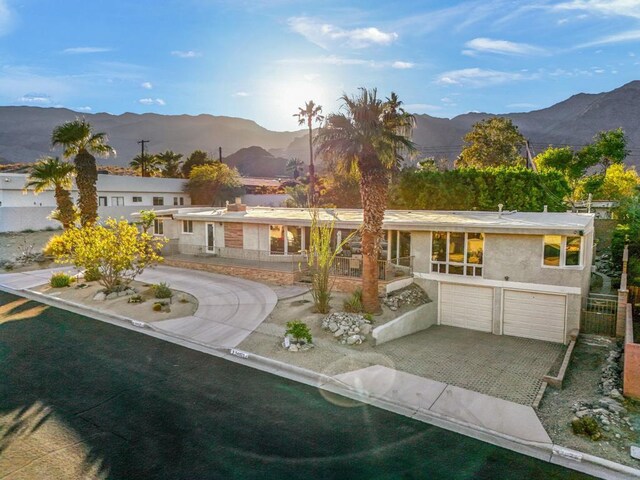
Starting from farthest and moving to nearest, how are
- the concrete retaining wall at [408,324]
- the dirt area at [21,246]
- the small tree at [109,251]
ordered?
the dirt area at [21,246] < the small tree at [109,251] < the concrete retaining wall at [408,324]

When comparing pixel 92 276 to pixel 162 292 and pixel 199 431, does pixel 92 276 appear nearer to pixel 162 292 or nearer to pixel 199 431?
pixel 162 292

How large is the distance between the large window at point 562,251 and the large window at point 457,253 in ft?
8.77

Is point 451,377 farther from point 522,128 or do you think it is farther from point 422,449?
point 522,128

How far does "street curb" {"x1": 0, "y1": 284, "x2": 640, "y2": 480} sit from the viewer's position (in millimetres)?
8633

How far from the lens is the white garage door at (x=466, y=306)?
1948 cm

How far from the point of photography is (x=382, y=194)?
57.8 ft

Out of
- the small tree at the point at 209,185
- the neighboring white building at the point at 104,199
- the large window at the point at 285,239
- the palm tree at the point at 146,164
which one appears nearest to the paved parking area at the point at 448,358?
the large window at the point at 285,239

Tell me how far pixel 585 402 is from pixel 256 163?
532ft

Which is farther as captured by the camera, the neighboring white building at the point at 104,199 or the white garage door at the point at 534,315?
the neighboring white building at the point at 104,199

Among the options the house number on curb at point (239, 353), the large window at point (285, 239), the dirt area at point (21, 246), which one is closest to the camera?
the house number on curb at point (239, 353)

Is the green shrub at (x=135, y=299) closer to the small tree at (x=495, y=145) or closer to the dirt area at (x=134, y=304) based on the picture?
the dirt area at (x=134, y=304)

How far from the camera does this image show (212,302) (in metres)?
19.8

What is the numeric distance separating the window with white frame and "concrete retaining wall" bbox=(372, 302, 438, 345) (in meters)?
21.6

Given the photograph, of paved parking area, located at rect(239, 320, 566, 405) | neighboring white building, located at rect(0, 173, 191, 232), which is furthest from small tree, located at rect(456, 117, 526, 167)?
paved parking area, located at rect(239, 320, 566, 405)
